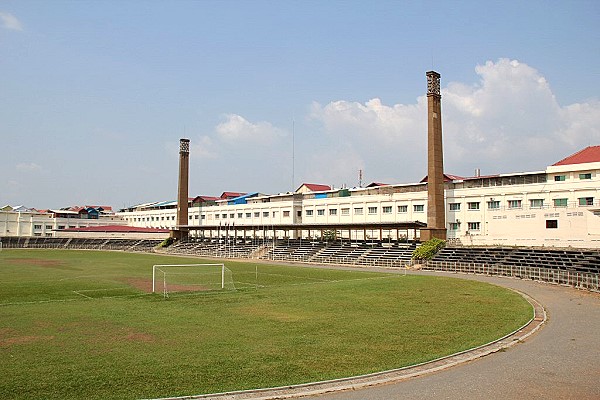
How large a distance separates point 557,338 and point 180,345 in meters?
11.5

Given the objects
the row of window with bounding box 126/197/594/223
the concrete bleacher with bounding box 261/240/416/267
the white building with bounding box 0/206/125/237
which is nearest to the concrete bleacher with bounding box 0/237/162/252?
the white building with bounding box 0/206/125/237

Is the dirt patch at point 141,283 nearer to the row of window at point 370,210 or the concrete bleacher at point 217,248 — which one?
the concrete bleacher at point 217,248

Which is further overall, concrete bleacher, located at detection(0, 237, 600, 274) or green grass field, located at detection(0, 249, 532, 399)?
concrete bleacher, located at detection(0, 237, 600, 274)

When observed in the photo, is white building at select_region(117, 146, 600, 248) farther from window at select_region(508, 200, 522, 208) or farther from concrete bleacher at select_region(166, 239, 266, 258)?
concrete bleacher at select_region(166, 239, 266, 258)

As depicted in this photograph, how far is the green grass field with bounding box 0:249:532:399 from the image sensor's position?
433 inches

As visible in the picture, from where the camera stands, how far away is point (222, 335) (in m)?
15.8

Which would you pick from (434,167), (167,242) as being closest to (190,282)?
(434,167)

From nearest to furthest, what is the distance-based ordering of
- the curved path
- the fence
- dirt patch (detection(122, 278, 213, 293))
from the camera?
1. the curved path
2. dirt patch (detection(122, 278, 213, 293))
3. the fence

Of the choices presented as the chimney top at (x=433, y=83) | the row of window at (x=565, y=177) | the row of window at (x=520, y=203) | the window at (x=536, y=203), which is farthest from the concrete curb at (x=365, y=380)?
the chimney top at (x=433, y=83)

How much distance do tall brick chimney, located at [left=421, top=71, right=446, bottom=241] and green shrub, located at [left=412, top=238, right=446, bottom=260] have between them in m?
2.17

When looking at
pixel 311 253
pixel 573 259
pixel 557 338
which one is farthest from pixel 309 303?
pixel 311 253

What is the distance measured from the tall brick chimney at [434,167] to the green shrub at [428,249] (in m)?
2.17

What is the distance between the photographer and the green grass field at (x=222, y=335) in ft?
36.1

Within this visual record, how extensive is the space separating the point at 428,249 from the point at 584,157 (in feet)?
70.8
